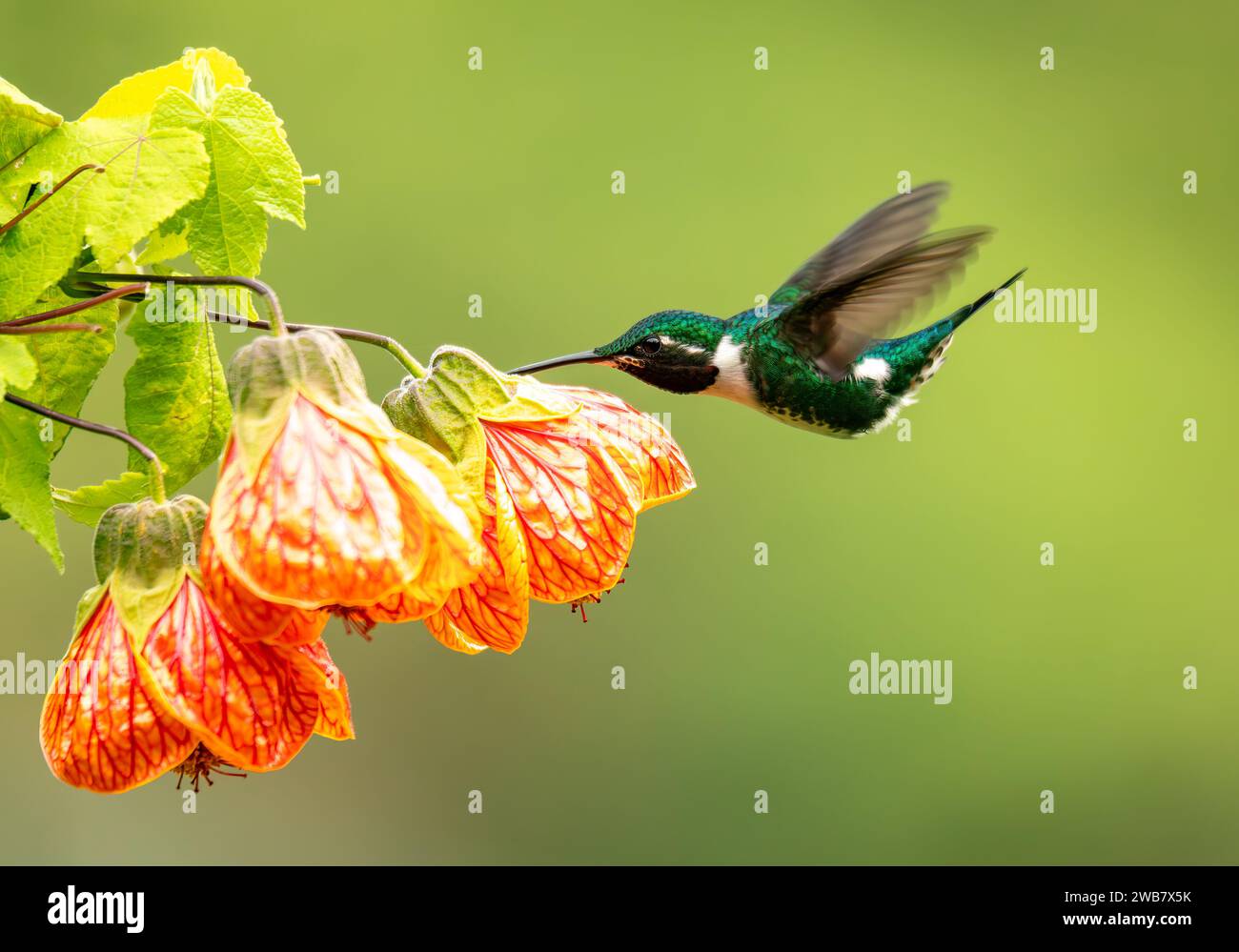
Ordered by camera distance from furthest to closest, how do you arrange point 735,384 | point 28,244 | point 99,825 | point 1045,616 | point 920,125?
1. point 920,125
2. point 1045,616
3. point 99,825
4. point 735,384
5. point 28,244

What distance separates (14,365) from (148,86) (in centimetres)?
25

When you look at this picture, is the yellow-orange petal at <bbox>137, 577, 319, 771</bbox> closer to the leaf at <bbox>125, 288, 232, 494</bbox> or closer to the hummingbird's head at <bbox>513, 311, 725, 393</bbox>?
the leaf at <bbox>125, 288, 232, 494</bbox>

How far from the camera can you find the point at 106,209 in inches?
28.1

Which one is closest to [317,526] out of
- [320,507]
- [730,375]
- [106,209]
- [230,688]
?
[320,507]

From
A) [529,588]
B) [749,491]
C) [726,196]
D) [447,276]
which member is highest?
[726,196]

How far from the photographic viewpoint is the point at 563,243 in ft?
11.9

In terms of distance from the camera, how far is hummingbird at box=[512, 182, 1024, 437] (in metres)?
1.32

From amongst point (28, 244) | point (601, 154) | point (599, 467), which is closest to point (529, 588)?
point (599, 467)

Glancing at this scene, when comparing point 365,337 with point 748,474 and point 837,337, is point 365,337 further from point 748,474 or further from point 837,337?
point 748,474

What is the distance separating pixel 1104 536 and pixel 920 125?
1284 mm

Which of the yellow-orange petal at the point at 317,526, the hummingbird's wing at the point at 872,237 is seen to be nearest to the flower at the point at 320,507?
the yellow-orange petal at the point at 317,526

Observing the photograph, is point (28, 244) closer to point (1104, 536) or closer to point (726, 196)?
point (726, 196)

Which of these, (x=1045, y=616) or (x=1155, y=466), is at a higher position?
(x=1155, y=466)

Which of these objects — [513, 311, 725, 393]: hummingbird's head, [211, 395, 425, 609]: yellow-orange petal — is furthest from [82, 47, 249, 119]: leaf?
[513, 311, 725, 393]: hummingbird's head
